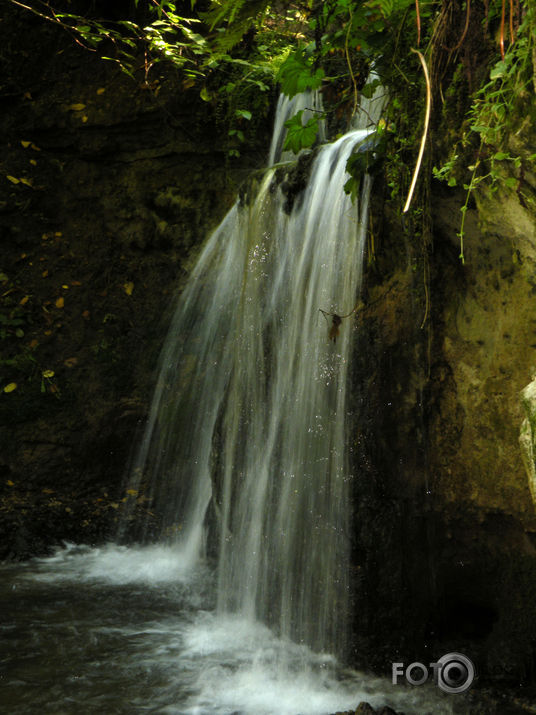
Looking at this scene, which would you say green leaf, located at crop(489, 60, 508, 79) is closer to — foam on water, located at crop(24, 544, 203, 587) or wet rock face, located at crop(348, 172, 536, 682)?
wet rock face, located at crop(348, 172, 536, 682)

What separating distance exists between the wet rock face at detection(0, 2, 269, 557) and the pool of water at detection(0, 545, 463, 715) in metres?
1.39

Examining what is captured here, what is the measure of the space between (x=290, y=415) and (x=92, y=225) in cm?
305

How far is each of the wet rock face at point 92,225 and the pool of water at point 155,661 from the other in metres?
1.39

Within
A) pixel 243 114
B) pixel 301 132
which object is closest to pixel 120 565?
pixel 301 132

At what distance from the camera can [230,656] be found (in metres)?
3.23

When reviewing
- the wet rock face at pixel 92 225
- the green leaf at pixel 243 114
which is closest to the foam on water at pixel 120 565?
the wet rock face at pixel 92 225

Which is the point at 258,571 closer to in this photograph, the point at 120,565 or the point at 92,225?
the point at 120,565

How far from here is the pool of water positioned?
2814 millimetres

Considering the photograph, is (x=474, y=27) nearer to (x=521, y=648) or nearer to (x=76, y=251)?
(x=521, y=648)

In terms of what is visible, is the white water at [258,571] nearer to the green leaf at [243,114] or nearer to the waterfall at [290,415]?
the waterfall at [290,415]

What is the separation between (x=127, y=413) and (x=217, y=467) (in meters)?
1.56

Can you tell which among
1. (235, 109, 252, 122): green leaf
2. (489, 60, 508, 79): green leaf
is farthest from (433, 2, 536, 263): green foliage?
(235, 109, 252, 122): green leaf

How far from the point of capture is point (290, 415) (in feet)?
11.9

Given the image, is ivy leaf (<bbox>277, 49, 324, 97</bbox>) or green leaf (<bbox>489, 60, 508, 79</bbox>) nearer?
green leaf (<bbox>489, 60, 508, 79</bbox>)
